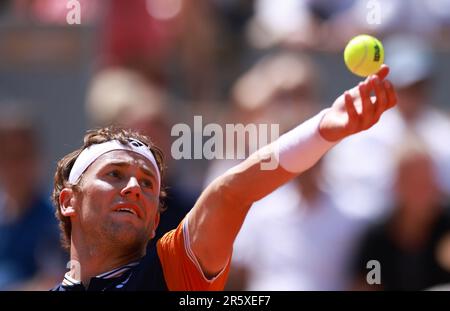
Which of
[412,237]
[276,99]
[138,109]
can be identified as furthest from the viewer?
[276,99]

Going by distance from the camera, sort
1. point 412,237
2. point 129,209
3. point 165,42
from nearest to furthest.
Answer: point 129,209 → point 412,237 → point 165,42

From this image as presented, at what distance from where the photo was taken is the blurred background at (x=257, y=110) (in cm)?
645

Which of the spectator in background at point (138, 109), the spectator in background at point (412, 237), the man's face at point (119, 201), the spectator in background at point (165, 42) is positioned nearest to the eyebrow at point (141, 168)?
the man's face at point (119, 201)

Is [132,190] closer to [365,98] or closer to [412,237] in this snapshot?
[365,98]

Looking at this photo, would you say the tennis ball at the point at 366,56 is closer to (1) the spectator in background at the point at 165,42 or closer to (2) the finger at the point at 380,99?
Result: (2) the finger at the point at 380,99

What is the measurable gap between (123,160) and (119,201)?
159mm

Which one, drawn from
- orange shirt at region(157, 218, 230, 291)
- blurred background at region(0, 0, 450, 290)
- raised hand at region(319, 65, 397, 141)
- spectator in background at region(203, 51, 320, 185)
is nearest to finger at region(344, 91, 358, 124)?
raised hand at region(319, 65, 397, 141)

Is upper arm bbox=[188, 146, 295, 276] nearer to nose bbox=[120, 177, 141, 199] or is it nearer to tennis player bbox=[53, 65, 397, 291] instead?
tennis player bbox=[53, 65, 397, 291]

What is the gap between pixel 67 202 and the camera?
3.56 m

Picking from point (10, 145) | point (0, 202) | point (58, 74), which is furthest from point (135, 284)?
point (58, 74)

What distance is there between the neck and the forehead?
0.87ft

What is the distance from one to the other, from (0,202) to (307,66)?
2491mm

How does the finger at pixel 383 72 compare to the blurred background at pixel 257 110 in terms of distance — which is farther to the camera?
the blurred background at pixel 257 110

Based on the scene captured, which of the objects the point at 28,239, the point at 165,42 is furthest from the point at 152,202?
the point at 165,42
